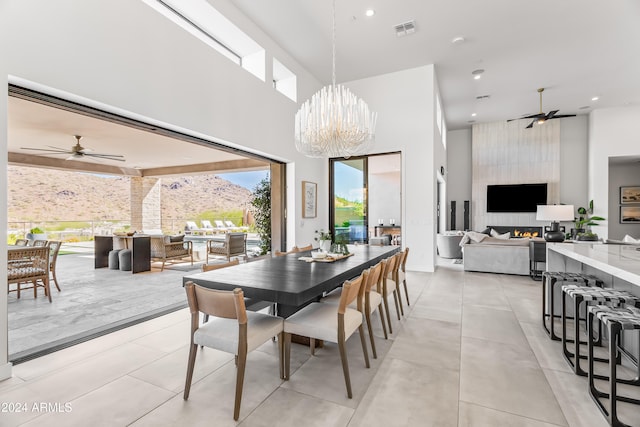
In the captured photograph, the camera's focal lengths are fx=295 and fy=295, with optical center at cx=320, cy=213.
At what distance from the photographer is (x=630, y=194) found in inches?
361

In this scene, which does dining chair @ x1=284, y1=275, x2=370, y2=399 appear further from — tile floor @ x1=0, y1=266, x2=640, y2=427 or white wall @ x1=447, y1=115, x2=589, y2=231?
white wall @ x1=447, y1=115, x2=589, y2=231

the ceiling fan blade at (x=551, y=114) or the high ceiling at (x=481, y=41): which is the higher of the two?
the high ceiling at (x=481, y=41)

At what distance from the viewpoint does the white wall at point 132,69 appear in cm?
216

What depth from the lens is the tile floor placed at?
171 cm

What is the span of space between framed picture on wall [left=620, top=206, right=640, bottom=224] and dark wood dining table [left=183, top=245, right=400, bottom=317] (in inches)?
418

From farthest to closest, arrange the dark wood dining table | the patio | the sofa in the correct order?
the sofa, the patio, the dark wood dining table

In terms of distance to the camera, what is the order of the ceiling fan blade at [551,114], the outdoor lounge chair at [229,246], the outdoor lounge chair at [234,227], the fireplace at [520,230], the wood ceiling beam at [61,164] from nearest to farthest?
1. the ceiling fan blade at [551,114]
2. the outdoor lounge chair at [229,246]
3. the wood ceiling beam at [61,164]
4. the fireplace at [520,230]
5. the outdoor lounge chair at [234,227]

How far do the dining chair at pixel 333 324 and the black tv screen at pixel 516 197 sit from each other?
8994 millimetres

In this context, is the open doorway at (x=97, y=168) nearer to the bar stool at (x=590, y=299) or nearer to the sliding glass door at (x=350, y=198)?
the sliding glass door at (x=350, y=198)

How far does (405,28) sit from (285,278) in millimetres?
4463

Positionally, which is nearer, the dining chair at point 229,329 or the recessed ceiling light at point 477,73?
the dining chair at point 229,329

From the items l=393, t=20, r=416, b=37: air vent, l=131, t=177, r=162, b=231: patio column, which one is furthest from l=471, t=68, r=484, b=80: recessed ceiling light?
l=131, t=177, r=162, b=231: patio column

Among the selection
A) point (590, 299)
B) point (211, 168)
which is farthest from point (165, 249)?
point (590, 299)

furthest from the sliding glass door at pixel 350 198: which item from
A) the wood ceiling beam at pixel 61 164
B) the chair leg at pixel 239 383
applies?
the wood ceiling beam at pixel 61 164
